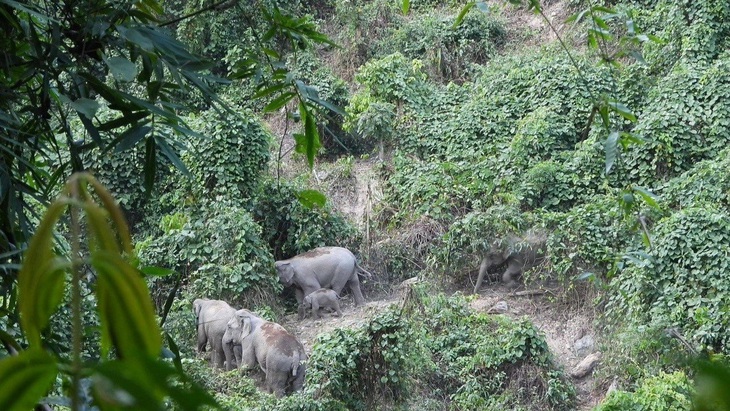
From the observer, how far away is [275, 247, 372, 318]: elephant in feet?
27.7

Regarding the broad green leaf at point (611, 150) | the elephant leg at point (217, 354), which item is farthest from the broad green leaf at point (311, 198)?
the elephant leg at point (217, 354)

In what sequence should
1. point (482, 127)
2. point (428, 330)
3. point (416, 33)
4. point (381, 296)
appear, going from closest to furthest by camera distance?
1. point (428, 330)
2. point (381, 296)
3. point (482, 127)
4. point (416, 33)

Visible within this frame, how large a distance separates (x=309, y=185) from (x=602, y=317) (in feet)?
11.8

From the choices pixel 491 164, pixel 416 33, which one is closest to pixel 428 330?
pixel 491 164

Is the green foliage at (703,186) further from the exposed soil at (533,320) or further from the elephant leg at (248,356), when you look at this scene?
the elephant leg at (248,356)

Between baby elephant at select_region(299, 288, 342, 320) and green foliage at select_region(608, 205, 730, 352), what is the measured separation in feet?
7.76

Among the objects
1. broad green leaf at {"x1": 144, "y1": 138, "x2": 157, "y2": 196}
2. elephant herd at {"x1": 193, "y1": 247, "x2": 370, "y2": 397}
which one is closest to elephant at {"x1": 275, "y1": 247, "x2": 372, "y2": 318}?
elephant herd at {"x1": 193, "y1": 247, "x2": 370, "y2": 397}

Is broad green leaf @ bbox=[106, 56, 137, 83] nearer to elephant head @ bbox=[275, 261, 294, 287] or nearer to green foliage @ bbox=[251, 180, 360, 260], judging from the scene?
elephant head @ bbox=[275, 261, 294, 287]

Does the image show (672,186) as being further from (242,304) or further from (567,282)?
(242,304)

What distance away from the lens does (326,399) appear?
641 centimetres

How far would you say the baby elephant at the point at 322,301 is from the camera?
8.07 metres

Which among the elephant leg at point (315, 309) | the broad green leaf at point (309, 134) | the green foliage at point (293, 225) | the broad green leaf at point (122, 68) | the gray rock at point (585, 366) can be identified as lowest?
the gray rock at point (585, 366)

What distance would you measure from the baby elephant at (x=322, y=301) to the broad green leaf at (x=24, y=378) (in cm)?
777

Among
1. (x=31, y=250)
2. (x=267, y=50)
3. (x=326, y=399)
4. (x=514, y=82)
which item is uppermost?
(x=267, y=50)
